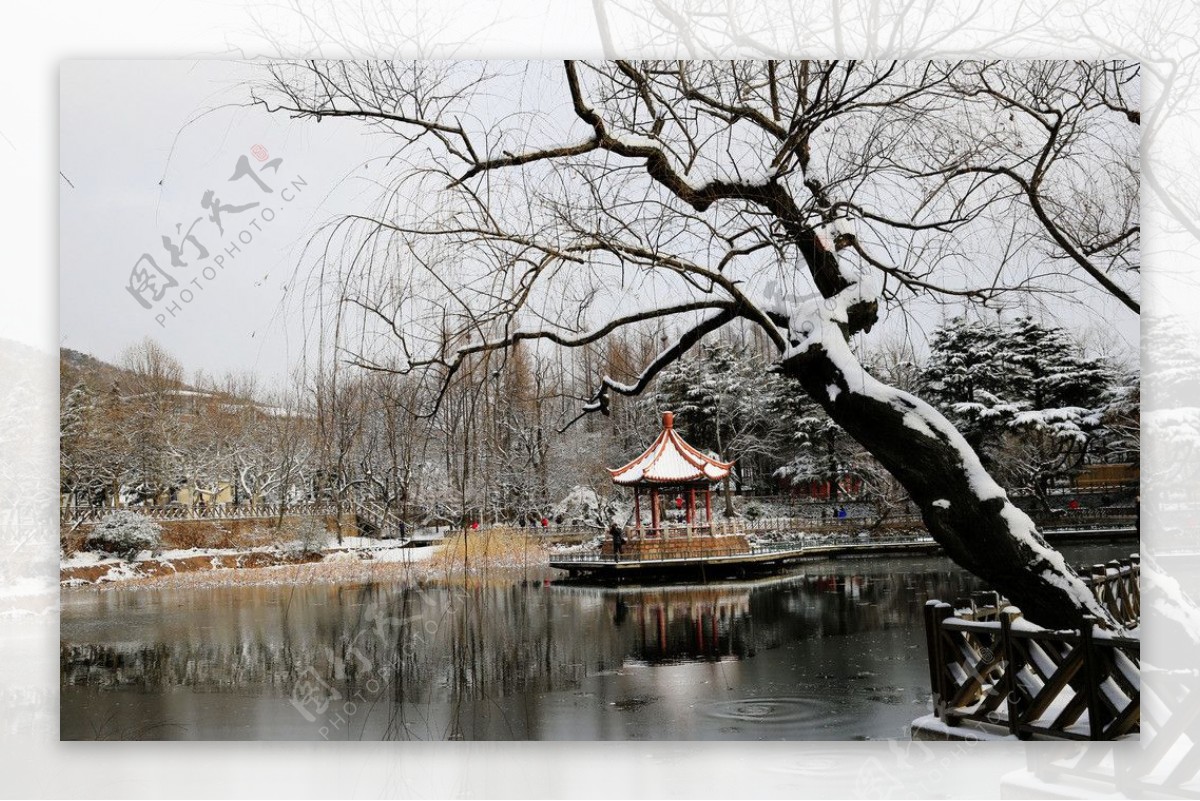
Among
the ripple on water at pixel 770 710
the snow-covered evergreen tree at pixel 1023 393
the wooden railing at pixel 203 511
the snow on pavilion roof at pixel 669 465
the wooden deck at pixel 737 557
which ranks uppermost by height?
the snow-covered evergreen tree at pixel 1023 393

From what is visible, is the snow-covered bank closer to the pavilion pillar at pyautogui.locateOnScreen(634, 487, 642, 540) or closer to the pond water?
the pond water

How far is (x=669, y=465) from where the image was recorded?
370 centimetres

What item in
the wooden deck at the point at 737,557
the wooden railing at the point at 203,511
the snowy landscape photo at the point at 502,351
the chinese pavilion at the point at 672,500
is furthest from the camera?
the wooden deck at the point at 737,557

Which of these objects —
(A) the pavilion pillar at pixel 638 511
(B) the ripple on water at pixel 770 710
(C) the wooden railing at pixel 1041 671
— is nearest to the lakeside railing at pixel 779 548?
(A) the pavilion pillar at pixel 638 511

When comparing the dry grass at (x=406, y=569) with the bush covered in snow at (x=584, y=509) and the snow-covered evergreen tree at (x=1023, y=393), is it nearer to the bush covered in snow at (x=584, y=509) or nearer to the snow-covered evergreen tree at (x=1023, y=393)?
the bush covered in snow at (x=584, y=509)

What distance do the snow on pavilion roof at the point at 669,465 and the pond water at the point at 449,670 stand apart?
0.56m

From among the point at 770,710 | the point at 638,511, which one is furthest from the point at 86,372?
the point at 770,710

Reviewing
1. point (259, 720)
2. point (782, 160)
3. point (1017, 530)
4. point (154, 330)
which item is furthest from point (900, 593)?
point (154, 330)

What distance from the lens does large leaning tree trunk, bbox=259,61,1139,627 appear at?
3273 millimetres

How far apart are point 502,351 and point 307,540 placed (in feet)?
3.41

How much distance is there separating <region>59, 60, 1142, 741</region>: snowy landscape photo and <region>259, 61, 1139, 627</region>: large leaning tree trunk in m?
0.01

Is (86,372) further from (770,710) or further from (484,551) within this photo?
(770,710)

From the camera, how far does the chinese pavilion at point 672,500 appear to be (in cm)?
364

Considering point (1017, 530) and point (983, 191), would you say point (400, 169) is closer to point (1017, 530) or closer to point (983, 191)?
A: point (983, 191)
